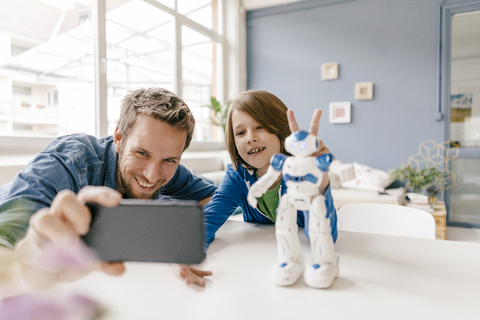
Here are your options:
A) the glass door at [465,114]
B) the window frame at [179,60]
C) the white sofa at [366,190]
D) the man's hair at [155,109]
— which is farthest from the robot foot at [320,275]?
the glass door at [465,114]

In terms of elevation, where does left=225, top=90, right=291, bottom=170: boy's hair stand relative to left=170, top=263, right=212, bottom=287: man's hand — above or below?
above

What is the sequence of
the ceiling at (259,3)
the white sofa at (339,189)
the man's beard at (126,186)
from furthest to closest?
1. the ceiling at (259,3)
2. the white sofa at (339,189)
3. the man's beard at (126,186)

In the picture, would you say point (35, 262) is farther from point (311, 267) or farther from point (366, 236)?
point (366, 236)

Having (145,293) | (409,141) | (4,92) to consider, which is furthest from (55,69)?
(409,141)

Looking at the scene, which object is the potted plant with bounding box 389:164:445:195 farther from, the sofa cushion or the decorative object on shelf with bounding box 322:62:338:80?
the decorative object on shelf with bounding box 322:62:338:80

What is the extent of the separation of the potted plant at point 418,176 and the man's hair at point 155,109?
2923mm

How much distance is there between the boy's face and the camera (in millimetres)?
965

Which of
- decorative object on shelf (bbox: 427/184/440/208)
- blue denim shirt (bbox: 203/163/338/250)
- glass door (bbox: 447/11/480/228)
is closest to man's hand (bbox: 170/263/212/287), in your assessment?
blue denim shirt (bbox: 203/163/338/250)

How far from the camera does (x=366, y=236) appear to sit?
2.89 feet

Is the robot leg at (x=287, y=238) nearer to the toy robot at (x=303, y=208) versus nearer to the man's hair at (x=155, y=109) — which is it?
the toy robot at (x=303, y=208)

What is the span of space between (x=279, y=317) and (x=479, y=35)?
4091 millimetres

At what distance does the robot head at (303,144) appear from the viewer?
21.3 inches

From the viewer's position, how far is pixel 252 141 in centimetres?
96

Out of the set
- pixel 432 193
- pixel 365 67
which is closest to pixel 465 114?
pixel 432 193
